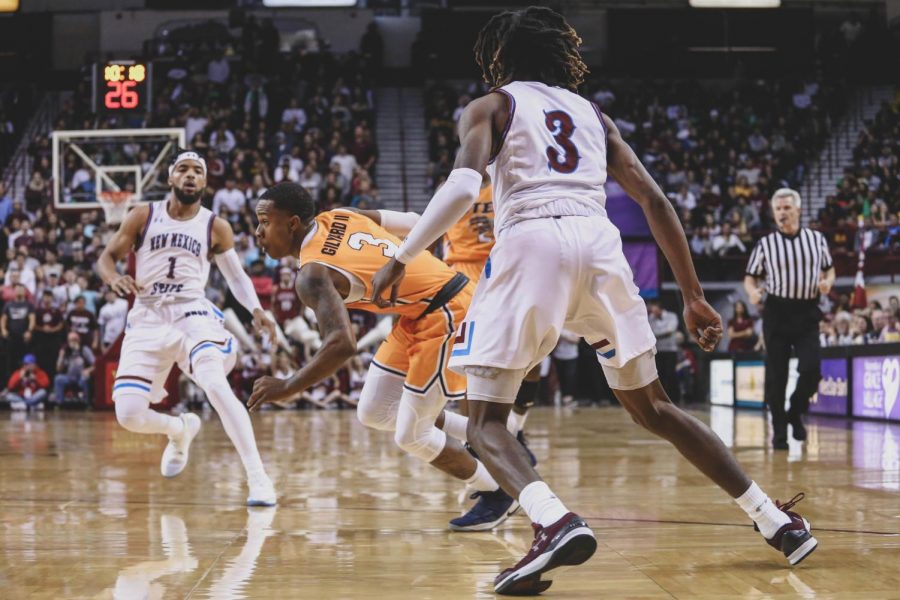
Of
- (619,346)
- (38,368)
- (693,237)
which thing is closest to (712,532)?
(619,346)

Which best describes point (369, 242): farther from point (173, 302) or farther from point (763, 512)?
point (173, 302)

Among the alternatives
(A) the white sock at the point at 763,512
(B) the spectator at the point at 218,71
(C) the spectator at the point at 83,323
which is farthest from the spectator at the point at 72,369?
(A) the white sock at the point at 763,512

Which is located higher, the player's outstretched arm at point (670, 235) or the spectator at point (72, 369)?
the player's outstretched arm at point (670, 235)

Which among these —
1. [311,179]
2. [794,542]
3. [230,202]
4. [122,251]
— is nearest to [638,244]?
[311,179]

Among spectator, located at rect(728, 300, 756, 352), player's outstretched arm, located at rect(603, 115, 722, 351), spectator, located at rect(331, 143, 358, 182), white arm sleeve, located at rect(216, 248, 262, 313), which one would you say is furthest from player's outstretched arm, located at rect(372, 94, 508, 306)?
spectator, located at rect(331, 143, 358, 182)

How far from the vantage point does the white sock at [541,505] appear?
3021mm

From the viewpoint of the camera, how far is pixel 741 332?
1617cm

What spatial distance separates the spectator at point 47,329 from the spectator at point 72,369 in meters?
0.17

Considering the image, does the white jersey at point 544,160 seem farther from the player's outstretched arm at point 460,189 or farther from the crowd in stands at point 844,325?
the crowd in stands at point 844,325

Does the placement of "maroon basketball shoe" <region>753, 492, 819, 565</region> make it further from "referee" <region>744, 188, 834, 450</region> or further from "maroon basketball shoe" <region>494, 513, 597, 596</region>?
"referee" <region>744, 188, 834, 450</region>

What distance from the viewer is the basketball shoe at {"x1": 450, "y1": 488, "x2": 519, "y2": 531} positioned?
14.2 feet

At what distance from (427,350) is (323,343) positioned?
93 centimetres

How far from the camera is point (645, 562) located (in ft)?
11.6

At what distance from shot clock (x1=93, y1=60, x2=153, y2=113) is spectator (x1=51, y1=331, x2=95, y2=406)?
10.9ft
